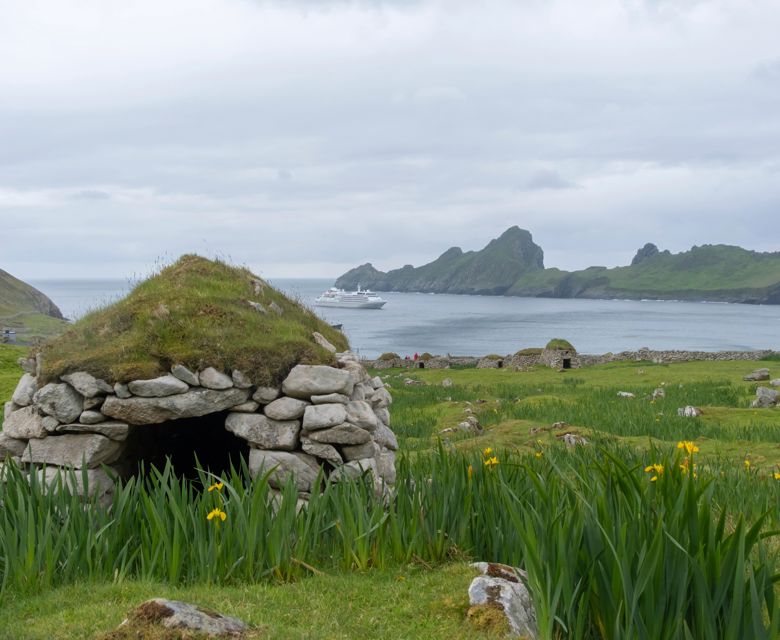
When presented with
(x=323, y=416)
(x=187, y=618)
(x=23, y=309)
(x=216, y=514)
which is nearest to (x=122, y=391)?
(x=323, y=416)

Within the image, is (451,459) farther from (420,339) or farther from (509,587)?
(420,339)

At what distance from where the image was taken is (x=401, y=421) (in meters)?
15.4

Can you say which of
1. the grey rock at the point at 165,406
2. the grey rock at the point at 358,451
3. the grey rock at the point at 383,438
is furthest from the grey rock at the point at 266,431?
the grey rock at the point at 383,438

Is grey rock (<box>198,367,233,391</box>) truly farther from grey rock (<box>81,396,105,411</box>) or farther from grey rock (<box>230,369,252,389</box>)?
grey rock (<box>81,396,105,411</box>)

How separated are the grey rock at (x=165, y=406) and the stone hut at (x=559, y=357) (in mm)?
25960

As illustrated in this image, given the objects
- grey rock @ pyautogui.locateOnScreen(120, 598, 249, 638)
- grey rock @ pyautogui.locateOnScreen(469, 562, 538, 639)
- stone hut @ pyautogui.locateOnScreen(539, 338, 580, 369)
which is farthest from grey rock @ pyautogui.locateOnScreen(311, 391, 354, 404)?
stone hut @ pyautogui.locateOnScreen(539, 338, 580, 369)

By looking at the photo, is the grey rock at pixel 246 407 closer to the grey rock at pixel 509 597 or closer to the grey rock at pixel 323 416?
the grey rock at pixel 323 416

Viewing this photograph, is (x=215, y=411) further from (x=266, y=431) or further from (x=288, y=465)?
(x=288, y=465)

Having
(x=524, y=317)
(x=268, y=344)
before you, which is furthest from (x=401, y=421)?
(x=524, y=317)

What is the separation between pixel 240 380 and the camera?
764 cm

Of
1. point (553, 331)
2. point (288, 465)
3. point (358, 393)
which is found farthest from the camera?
point (553, 331)

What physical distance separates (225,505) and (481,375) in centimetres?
2401

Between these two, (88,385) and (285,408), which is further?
(285,408)

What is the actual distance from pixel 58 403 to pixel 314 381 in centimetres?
266
